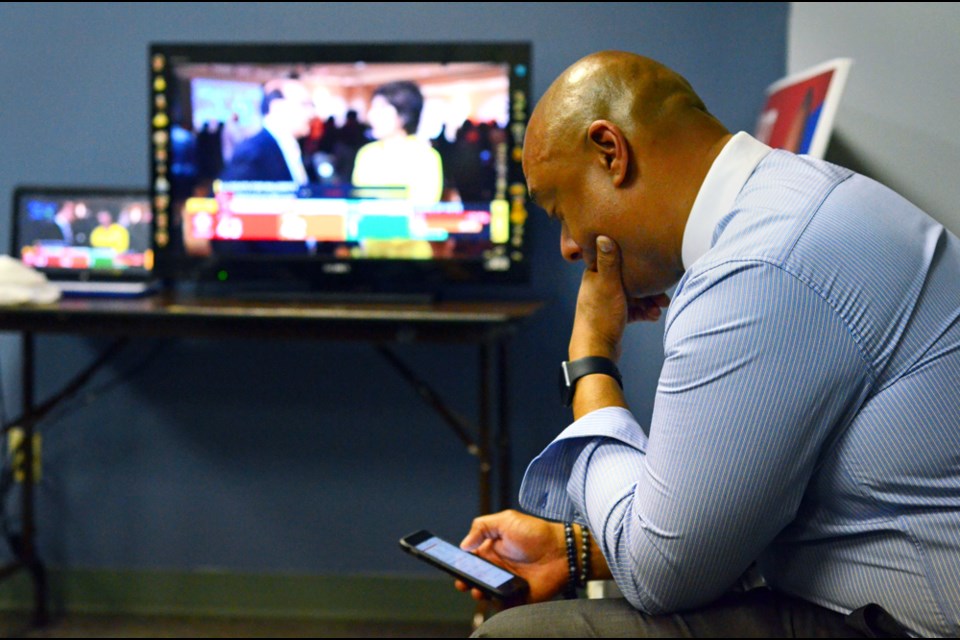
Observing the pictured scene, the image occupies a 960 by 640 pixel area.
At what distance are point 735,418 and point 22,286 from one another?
188cm

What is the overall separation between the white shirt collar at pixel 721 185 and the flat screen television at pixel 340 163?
1364 millimetres

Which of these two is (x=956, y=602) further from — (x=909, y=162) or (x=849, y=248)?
(x=909, y=162)

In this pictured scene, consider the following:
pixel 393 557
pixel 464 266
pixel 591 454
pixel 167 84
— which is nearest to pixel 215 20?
pixel 167 84

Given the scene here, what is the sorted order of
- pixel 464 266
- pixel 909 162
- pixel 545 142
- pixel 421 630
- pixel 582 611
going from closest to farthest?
pixel 582 611 < pixel 545 142 < pixel 909 162 < pixel 464 266 < pixel 421 630

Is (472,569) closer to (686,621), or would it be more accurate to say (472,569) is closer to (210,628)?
(686,621)

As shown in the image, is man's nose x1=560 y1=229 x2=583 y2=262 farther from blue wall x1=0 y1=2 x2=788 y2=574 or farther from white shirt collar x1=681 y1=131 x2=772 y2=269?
blue wall x1=0 y1=2 x2=788 y2=574

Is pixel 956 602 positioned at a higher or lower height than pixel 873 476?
lower

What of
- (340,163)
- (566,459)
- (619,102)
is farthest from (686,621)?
(340,163)

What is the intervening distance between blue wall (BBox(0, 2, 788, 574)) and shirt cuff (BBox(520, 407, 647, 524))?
1.52 meters

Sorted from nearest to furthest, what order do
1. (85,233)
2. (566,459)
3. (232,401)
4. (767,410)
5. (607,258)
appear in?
(767,410)
(566,459)
(607,258)
(85,233)
(232,401)

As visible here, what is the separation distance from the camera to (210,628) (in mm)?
2604

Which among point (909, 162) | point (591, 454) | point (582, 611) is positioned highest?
point (909, 162)

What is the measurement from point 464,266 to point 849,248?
158 cm

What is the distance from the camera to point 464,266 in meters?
2.41
